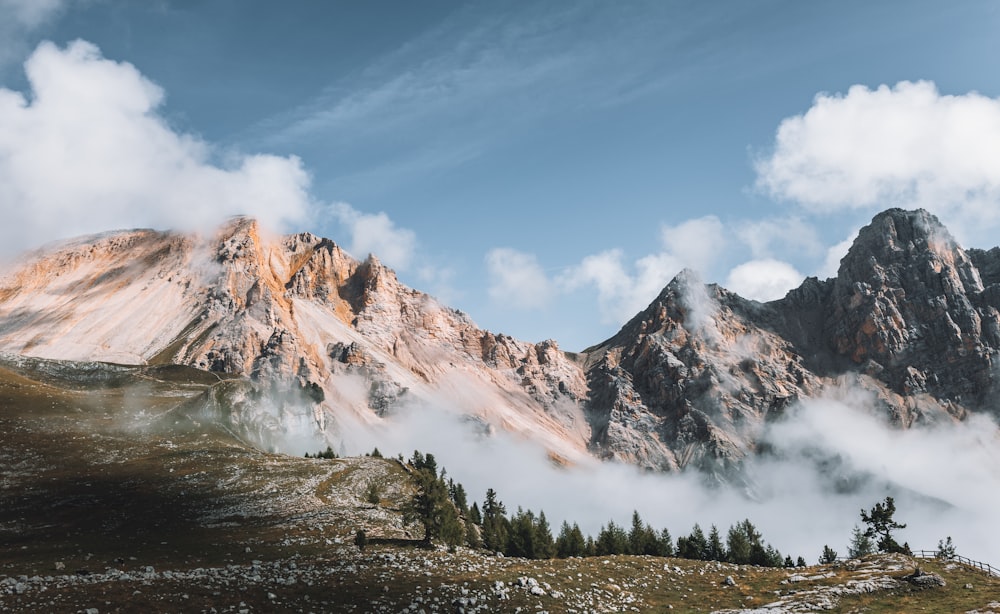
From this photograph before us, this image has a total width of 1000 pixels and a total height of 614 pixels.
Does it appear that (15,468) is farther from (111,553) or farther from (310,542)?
(310,542)

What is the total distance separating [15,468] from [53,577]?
2582 inches

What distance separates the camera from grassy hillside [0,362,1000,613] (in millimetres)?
37406

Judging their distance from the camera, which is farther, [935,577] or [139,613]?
[935,577]

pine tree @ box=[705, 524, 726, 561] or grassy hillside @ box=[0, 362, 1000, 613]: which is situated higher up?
grassy hillside @ box=[0, 362, 1000, 613]

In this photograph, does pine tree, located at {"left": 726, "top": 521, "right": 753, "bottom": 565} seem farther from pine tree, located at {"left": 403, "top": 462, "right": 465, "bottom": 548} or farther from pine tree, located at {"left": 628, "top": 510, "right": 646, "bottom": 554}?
pine tree, located at {"left": 403, "top": 462, "right": 465, "bottom": 548}

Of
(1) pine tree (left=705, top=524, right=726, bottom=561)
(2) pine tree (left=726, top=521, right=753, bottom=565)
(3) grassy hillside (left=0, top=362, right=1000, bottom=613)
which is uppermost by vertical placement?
(3) grassy hillside (left=0, top=362, right=1000, bottom=613)

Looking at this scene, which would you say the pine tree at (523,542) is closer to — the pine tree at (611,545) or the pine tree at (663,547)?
the pine tree at (611,545)

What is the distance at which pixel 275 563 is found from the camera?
155 ft

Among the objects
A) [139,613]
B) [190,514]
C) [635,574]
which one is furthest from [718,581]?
[190,514]

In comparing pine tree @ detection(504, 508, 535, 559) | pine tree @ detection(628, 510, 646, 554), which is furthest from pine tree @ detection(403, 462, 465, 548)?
pine tree @ detection(628, 510, 646, 554)

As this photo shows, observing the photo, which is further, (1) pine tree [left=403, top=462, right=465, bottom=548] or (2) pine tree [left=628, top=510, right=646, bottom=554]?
(2) pine tree [left=628, top=510, right=646, bottom=554]

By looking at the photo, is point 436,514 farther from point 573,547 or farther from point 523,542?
point 573,547

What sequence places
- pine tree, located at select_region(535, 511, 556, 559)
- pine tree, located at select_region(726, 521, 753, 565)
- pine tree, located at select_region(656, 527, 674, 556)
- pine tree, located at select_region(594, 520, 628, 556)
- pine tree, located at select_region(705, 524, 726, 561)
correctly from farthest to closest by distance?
pine tree, located at select_region(705, 524, 726, 561) → pine tree, located at select_region(656, 527, 674, 556) → pine tree, located at select_region(594, 520, 628, 556) → pine tree, located at select_region(726, 521, 753, 565) → pine tree, located at select_region(535, 511, 556, 559)

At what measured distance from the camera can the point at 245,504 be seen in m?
81.9
